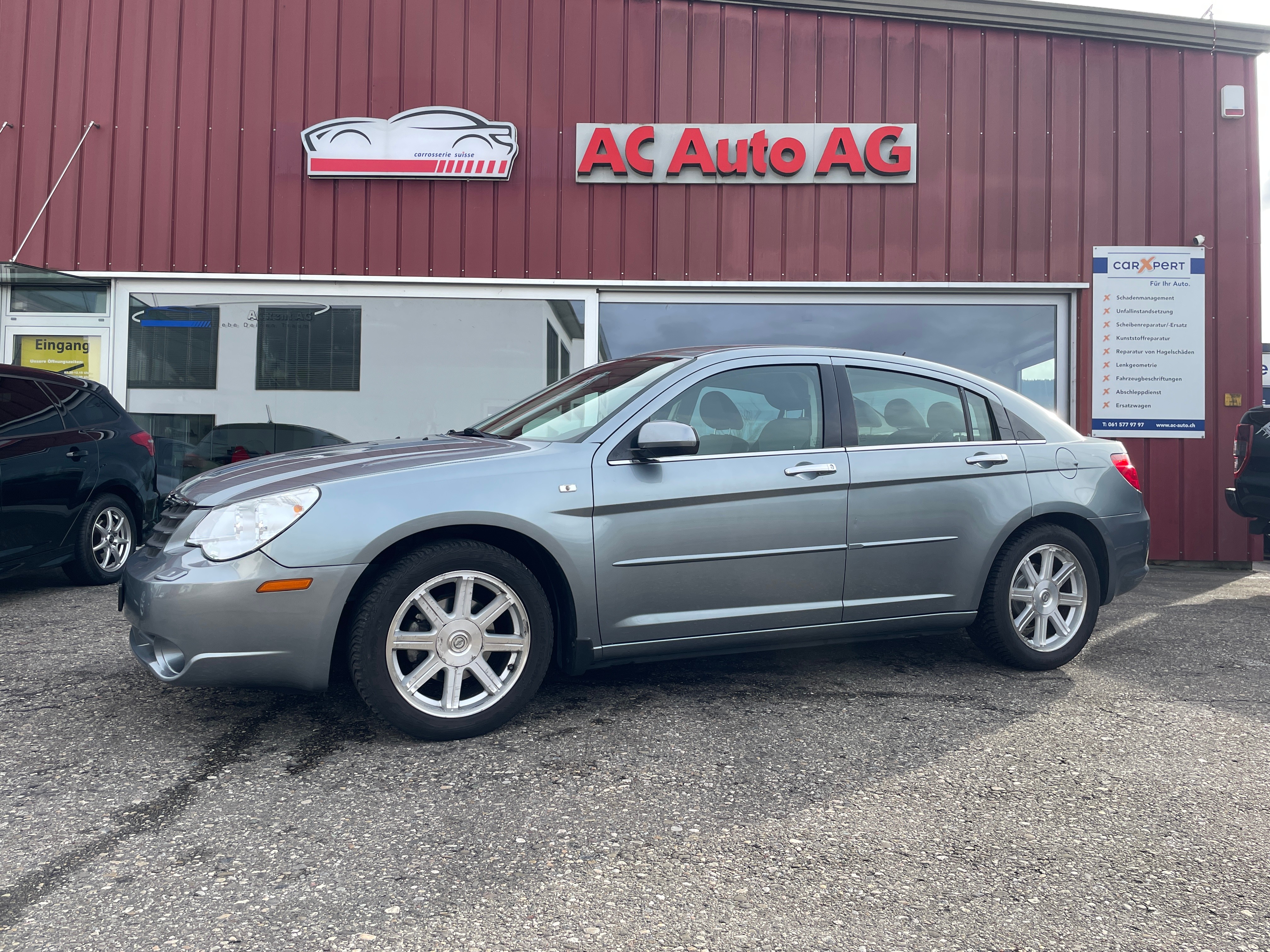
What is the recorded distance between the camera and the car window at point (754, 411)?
3.76 m

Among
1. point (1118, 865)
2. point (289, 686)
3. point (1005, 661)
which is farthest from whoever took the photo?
point (1005, 661)

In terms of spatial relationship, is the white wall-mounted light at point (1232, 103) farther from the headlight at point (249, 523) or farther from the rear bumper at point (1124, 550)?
the headlight at point (249, 523)

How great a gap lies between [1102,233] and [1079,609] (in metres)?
5.80

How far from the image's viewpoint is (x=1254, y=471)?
6.81 meters

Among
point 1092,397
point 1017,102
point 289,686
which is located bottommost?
point 289,686

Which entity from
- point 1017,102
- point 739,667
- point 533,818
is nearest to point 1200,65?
point 1017,102

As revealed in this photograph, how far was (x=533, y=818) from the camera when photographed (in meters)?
2.60

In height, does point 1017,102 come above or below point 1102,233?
above

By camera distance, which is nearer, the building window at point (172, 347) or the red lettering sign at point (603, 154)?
the red lettering sign at point (603, 154)

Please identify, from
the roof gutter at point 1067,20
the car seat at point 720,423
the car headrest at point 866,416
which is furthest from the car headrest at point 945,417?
the roof gutter at point 1067,20

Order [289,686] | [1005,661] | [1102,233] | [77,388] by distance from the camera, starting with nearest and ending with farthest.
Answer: [289,686] < [1005,661] < [77,388] < [1102,233]

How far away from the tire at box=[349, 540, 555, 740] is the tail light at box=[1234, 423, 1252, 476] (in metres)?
6.07

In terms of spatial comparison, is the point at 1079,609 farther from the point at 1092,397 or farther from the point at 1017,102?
the point at 1017,102

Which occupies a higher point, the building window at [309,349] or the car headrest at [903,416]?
the building window at [309,349]
